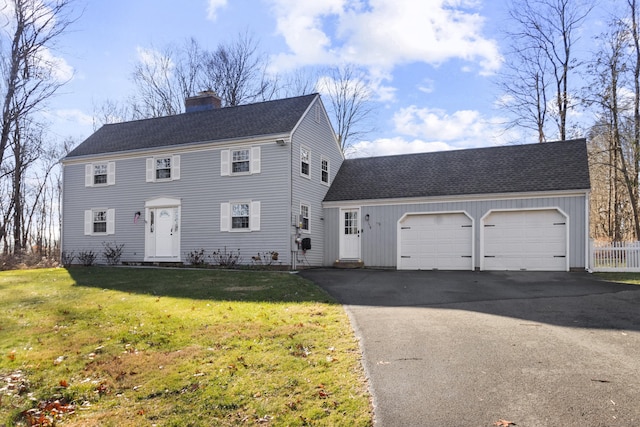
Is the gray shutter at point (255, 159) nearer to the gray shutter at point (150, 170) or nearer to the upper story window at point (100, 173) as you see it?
the gray shutter at point (150, 170)

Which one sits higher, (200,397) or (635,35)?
(635,35)

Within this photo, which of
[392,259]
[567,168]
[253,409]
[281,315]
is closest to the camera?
[253,409]

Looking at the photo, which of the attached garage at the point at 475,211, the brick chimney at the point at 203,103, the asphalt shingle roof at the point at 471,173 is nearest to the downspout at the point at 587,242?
the attached garage at the point at 475,211

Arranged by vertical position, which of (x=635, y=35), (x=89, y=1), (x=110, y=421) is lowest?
(x=110, y=421)

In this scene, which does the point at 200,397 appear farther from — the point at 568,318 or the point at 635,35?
the point at 635,35

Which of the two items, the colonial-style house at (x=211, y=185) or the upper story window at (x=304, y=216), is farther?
the upper story window at (x=304, y=216)

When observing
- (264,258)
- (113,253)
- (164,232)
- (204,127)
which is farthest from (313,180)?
(113,253)

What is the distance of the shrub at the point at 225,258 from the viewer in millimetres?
17031

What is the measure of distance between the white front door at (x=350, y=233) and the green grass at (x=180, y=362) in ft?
26.3

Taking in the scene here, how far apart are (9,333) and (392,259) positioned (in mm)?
12514

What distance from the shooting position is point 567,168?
16.2 metres

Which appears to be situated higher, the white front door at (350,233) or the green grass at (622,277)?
the white front door at (350,233)

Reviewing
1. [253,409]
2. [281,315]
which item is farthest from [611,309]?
[253,409]

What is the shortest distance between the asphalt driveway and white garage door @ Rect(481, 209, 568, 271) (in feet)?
14.9
